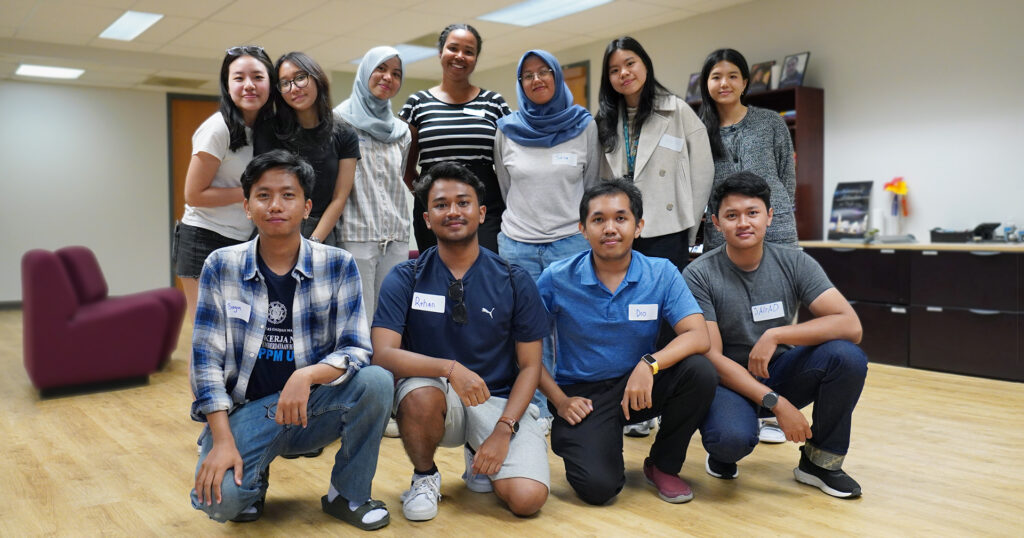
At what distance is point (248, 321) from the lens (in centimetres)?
200

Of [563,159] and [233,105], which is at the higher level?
[233,105]

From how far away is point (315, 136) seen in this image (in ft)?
8.79

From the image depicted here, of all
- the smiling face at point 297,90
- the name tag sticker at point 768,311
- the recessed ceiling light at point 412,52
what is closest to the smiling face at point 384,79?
the smiling face at point 297,90

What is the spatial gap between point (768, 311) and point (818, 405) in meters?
0.31

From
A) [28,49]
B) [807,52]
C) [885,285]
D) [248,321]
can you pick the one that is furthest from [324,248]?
[28,49]

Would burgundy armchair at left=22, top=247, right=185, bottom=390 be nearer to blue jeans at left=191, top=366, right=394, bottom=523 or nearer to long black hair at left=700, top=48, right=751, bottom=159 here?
blue jeans at left=191, top=366, right=394, bottom=523

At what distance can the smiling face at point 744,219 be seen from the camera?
238cm

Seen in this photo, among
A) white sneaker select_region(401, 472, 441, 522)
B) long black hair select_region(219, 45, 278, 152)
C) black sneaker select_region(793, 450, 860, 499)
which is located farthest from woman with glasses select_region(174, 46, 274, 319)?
black sneaker select_region(793, 450, 860, 499)

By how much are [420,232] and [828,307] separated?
5.05 feet

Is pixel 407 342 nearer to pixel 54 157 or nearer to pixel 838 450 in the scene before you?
pixel 838 450

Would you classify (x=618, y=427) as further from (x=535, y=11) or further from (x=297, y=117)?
(x=535, y=11)

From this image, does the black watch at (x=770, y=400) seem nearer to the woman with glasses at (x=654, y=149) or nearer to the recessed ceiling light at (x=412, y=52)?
the woman with glasses at (x=654, y=149)

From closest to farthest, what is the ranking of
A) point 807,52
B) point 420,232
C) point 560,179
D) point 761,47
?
point 560,179
point 420,232
point 807,52
point 761,47

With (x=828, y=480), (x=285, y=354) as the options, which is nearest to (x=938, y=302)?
(x=828, y=480)
